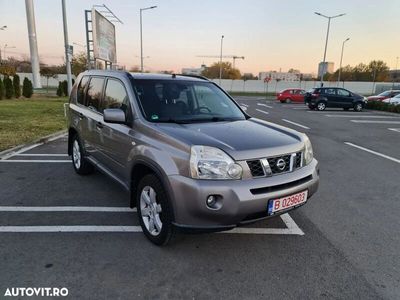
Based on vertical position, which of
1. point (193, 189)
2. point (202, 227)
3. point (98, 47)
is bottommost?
point (202, 227)

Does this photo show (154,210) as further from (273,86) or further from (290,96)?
(273,86)

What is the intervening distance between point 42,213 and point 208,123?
2438 millimetres

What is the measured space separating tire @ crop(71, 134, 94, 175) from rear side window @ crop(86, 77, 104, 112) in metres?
0.85

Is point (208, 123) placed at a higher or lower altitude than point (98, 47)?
lower

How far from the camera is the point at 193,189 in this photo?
2785 millimetres

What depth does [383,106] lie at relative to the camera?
22828 millimetres

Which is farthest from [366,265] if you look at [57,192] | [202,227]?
[57,192]

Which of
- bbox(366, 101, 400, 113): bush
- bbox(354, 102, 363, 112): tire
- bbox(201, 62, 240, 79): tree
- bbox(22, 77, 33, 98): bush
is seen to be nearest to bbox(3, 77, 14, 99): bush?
bbox(22, 77, 33, 98): bush

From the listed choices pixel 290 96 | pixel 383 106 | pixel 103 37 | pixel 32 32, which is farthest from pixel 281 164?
pixel 32 32

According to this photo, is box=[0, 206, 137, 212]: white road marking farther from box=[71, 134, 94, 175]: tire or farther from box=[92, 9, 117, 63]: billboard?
box=[92, 9, 117, 63]: billboard

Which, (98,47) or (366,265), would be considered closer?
(366,265)

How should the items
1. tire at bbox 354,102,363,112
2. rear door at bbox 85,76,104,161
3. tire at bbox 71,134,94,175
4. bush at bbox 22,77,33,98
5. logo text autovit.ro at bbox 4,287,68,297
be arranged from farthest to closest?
bush at bbox 22,77,33,98 < tire at bbox 354,102,363,112 < tire at bbox 71,134,94,175 < rear door at bbox 85,76,104,161 < logo text autovit.ro at bbox 4,287,68,297

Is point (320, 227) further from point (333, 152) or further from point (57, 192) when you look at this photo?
point (333, 152)

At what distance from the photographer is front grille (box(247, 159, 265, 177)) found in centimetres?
296
